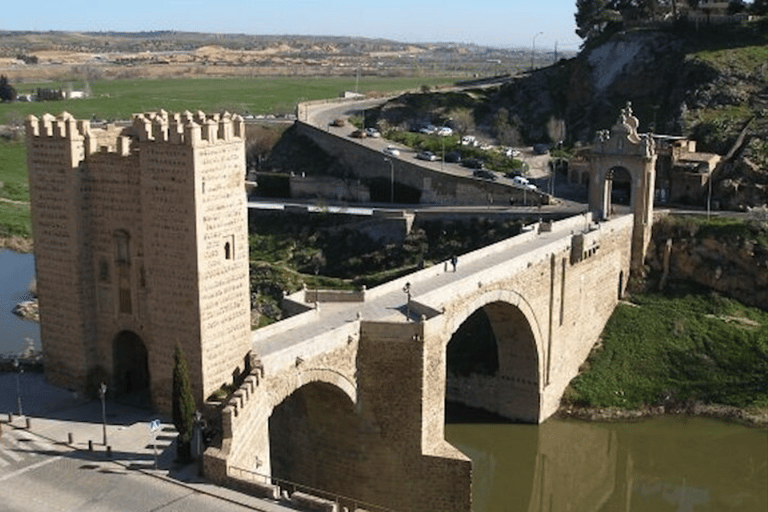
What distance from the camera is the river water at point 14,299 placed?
→ 34.8 meters

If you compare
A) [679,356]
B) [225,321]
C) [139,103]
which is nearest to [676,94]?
[679,356]

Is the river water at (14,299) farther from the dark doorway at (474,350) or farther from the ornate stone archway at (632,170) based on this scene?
the ornate stone archway at (632,170)

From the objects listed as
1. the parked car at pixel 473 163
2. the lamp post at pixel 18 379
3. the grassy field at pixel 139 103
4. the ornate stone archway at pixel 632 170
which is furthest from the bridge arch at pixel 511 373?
the grassy field at pixel 139 103

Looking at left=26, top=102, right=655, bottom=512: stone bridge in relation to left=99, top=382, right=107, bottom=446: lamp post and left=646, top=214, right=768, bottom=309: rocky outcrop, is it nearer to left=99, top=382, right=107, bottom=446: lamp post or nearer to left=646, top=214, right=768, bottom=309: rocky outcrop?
left=99, top=382, right=107, bottom=446: lamp post

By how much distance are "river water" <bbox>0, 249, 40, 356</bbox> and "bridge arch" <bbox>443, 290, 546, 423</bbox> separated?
48.7 ft

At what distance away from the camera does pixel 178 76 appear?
6280 inches

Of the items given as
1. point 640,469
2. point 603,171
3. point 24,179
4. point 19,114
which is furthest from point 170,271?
point 19,114

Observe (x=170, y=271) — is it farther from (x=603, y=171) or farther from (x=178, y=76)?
(x=178, y=76)

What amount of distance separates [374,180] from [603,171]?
1829 centimetres

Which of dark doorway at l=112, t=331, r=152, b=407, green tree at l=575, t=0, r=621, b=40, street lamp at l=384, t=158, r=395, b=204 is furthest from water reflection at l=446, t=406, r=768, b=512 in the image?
green tree at l=575, t=0, r=621, b=40

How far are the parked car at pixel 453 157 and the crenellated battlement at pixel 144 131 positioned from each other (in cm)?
3435

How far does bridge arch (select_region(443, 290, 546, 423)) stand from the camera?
29.1m

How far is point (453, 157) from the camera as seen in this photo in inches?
2064

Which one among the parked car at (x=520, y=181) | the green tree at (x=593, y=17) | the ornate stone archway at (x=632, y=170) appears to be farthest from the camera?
the green tree at (x=593, y=17)
